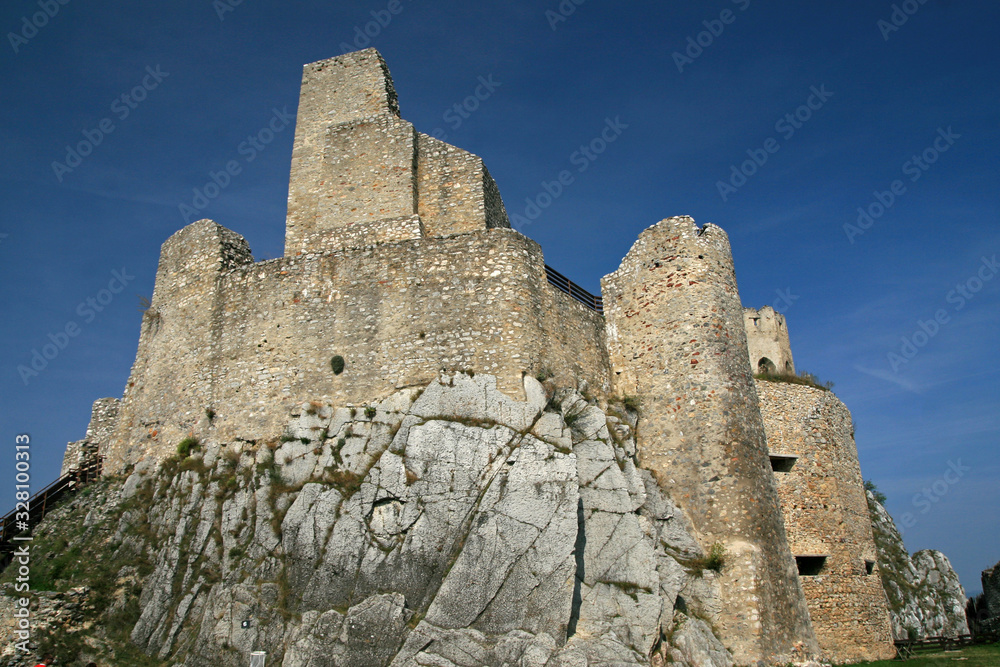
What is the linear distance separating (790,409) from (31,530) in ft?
71.2

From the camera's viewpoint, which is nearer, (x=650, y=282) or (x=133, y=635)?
(x=133, y=635)

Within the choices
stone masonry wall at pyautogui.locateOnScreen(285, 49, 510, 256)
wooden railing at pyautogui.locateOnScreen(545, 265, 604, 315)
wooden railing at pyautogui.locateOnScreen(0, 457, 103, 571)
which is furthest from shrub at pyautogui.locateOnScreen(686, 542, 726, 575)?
wooden railing at pyautogui.locateOnScreen(0, 457, 103, 571)

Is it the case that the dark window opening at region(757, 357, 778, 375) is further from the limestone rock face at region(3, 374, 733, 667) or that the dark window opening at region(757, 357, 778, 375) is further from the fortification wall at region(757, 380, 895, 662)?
the limestone rock face at region(3, 374, 733, 667)

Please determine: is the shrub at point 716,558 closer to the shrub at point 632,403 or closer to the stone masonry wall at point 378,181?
the shrub at point 632,403

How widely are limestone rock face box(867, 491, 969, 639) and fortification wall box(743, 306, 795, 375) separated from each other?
751 centimetres

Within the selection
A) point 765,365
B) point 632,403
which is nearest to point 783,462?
point 632,403

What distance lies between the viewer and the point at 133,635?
618 inches

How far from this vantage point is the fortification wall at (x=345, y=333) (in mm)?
17344

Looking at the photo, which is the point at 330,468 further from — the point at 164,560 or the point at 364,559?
the point at 164,560

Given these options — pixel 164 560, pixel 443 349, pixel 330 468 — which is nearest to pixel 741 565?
pixel 443 349

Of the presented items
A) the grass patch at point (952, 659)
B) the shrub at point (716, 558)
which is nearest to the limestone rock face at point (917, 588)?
the grass patch at point (952, 659)

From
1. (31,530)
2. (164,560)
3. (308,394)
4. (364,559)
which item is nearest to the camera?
(364,559)

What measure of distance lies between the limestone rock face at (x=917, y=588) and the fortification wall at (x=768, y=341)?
7.51 m

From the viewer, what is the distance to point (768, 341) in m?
28.5
